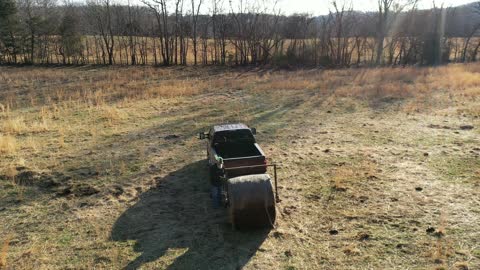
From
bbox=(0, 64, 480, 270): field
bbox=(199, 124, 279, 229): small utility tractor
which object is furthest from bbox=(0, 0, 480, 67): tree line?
bbox=(199, 124, 279, 229): small utility tractor

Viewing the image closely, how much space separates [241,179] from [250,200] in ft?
1.14

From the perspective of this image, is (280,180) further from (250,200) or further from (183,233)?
(183,233)

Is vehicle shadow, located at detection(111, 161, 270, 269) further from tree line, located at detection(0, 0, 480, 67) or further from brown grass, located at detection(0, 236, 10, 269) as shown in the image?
tree line, located at detection(0, 0, 480, 67)

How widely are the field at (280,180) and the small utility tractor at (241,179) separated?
0.99 ft

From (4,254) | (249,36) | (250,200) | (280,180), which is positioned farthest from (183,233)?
(249,36)

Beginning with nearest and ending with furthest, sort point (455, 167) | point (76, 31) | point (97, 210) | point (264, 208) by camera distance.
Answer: point (264, 208) < point (97, 210) < point (455, 167) < point (76, 31)

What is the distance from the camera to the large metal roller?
19.9 feet

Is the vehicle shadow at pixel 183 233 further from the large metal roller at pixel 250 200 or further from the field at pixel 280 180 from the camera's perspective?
the large metal roller at pixel 250 200

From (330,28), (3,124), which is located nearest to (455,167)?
(3,124)

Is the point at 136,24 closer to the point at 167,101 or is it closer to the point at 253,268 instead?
the point at 167,101

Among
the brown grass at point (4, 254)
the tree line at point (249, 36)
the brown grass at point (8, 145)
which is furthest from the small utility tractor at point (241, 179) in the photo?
the tree line at point (249, 36)

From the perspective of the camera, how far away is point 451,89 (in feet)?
62.4

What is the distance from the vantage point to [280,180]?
8.61m

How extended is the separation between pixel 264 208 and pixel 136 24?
3666 centimetres
